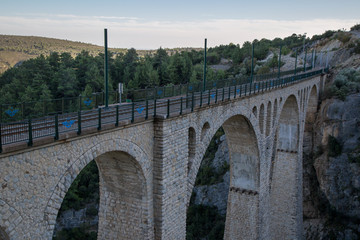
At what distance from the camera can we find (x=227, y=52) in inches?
3605

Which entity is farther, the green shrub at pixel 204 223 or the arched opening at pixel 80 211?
the arched opening at pixel 80 211

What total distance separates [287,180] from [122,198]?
60.0 ft

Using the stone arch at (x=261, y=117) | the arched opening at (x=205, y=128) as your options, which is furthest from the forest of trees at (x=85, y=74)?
the arched opening at (x=205, y=128)

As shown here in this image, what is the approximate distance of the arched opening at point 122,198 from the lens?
440 inches

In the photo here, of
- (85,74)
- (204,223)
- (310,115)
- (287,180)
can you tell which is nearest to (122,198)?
(287,180)

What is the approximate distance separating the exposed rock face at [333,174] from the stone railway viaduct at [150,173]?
578cm

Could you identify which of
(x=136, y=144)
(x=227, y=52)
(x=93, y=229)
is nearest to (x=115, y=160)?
(x=136, y=144)

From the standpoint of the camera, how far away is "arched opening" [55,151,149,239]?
36.7 feet

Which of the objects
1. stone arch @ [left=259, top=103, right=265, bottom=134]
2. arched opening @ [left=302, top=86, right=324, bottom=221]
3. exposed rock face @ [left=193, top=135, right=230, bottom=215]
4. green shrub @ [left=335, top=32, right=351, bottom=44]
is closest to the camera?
stone arch @ [left=259, top=103, right=265, bottom=134]

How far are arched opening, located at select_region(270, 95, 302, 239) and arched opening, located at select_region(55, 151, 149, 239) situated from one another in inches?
658

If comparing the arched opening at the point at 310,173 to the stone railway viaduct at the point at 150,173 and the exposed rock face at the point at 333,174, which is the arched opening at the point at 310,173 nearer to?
the exposed rock face at the point at 333,174

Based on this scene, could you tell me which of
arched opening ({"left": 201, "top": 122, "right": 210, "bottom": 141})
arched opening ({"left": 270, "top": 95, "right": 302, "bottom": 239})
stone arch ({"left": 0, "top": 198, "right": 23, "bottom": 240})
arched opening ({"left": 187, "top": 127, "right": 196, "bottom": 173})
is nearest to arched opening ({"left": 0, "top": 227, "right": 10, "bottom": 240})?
stone arch ({"left": 0, "top": 198, "right": 23, "bottom": 240})

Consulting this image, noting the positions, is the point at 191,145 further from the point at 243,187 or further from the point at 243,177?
the point at 243,187

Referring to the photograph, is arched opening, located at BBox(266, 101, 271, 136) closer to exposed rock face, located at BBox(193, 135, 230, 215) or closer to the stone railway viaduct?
the stone railway viaduct
